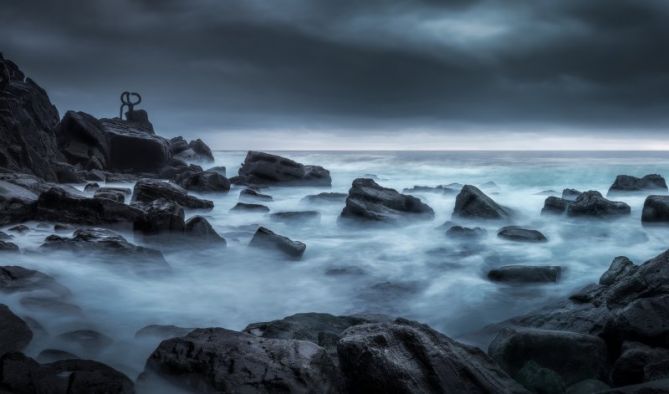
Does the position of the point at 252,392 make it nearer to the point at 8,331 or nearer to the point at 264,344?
the point at 264,344

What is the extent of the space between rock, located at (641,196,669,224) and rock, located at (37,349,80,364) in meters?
11.7

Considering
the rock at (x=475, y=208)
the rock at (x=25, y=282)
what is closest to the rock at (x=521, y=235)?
the rock at (x=475, y=208)

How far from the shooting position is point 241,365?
10.2 ft

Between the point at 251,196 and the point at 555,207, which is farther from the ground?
the point at 555,207

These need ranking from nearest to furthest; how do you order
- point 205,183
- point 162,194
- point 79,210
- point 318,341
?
point 318,341 → point 79,210 → point 162,194 → point 205,183

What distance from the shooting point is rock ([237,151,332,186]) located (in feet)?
65.3

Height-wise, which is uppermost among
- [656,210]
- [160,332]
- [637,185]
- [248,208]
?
[637,185]

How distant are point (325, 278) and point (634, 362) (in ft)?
14.0

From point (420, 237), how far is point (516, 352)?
6316 millimetres

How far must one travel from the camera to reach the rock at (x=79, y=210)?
8617 mm

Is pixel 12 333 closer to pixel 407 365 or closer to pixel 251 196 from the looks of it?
pixel 407 365

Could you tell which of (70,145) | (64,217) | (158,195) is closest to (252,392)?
(64,217)

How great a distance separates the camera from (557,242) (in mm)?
9766

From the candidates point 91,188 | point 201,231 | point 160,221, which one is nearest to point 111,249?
point 160,221
